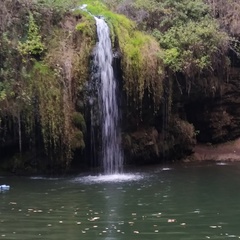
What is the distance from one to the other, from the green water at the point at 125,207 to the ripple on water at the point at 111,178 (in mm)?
32

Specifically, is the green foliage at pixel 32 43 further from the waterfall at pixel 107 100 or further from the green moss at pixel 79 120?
the green moss at pixel 79 120

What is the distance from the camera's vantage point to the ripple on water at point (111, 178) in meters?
16.0

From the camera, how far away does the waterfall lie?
18.0 m

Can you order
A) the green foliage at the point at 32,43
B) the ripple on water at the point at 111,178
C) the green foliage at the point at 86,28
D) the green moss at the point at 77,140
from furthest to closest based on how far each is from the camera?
1. the green foliage at the point at 86,28
2. the green moss at the point at 77,140
3. the green foliage at the point at 32,43
4. the ripple on water at the point at 111,178

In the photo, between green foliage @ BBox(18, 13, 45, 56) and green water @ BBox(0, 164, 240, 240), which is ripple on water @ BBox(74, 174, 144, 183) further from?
green foliage @ BBox(18, 13, 45, 56)

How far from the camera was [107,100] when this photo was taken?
18047 millimetres

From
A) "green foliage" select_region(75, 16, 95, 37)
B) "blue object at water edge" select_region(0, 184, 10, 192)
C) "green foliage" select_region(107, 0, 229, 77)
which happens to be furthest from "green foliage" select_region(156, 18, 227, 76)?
"blue object at water edge" select_region(0, 184, 10, 192)

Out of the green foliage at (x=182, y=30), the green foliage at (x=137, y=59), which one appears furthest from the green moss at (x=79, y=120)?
the green foliage at (x=182, y=30)

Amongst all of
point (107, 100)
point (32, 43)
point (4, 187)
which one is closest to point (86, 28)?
point (32, 43)

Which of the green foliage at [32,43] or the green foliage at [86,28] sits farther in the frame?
the green foliage at [86,28]

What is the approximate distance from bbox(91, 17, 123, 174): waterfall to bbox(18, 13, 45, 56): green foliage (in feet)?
5.75

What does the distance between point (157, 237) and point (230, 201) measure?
3677 millimetres

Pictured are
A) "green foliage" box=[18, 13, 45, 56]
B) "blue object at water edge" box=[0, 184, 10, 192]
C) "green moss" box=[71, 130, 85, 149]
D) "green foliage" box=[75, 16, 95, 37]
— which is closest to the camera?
"blue object at water edge" box=[0, 184, 10, 192]

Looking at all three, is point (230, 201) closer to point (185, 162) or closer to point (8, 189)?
point (8, 189)
